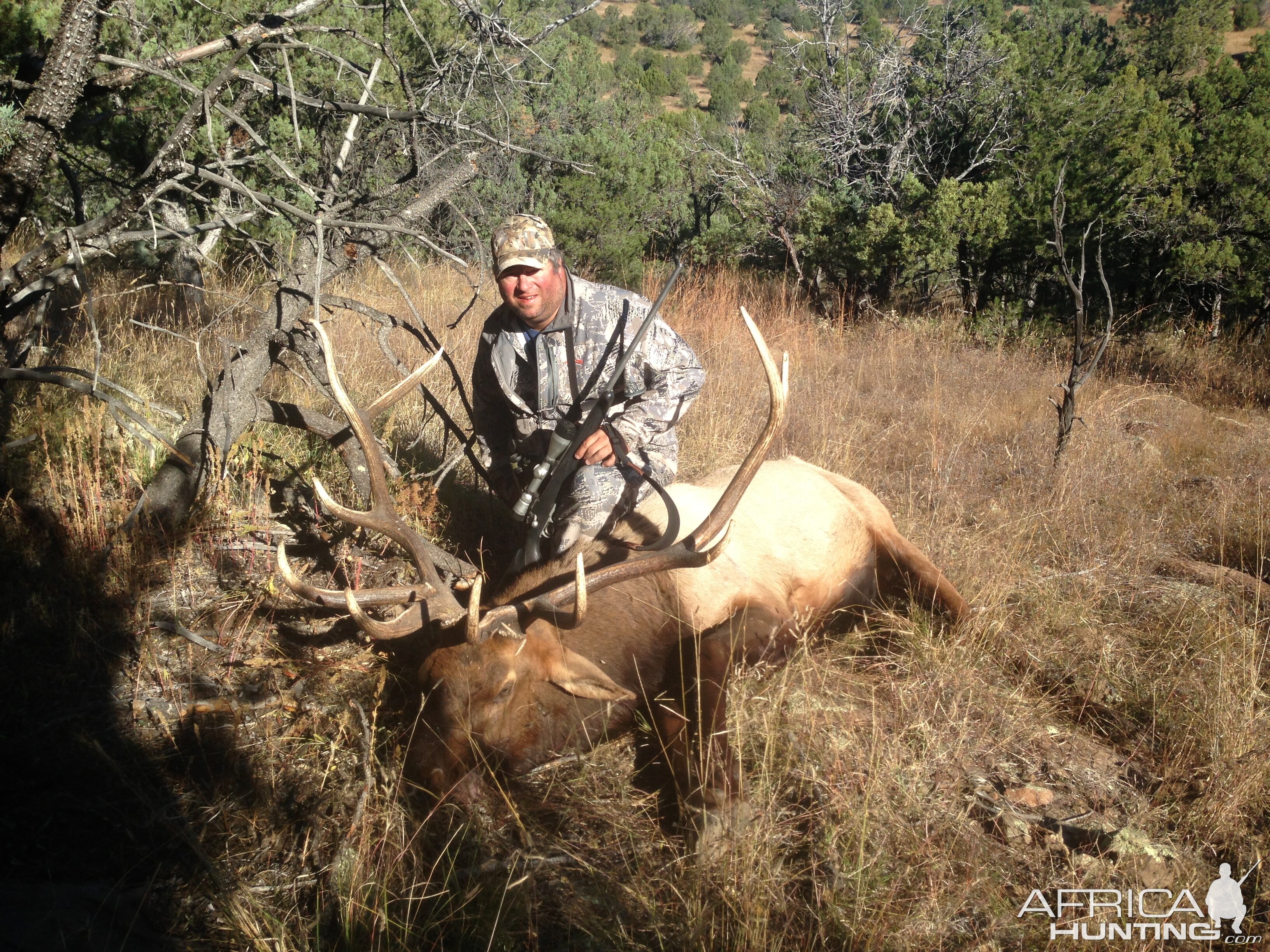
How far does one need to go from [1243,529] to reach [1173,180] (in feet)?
18.4

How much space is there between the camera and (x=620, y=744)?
2.92m

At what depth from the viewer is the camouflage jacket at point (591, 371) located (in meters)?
3.76

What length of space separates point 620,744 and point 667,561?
0.68 metres

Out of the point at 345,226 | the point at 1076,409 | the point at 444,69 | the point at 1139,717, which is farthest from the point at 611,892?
the point at 1076,409

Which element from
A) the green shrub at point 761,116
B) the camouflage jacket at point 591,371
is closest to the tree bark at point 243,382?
the camouflage jacket at point 591,371

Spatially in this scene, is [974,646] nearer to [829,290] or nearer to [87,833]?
[87,833]

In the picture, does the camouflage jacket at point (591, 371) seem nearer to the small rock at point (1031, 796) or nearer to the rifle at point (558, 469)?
the rifle at point (558, 469)

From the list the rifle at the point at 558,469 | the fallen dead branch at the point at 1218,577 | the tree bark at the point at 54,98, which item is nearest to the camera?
the tree bark at the point at 54,98

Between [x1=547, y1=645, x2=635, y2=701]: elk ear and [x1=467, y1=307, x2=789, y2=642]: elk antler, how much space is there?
0.12 m

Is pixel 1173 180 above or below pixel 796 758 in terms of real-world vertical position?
above

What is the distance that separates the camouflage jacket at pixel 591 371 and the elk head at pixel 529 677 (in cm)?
91

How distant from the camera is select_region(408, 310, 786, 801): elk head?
2570 millimetres

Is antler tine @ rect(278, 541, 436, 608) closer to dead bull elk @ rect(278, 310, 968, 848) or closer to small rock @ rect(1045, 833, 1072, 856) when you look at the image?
dead bull elk @ rect(278, 310, 968, 848)

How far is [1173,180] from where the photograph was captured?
27.2ft
